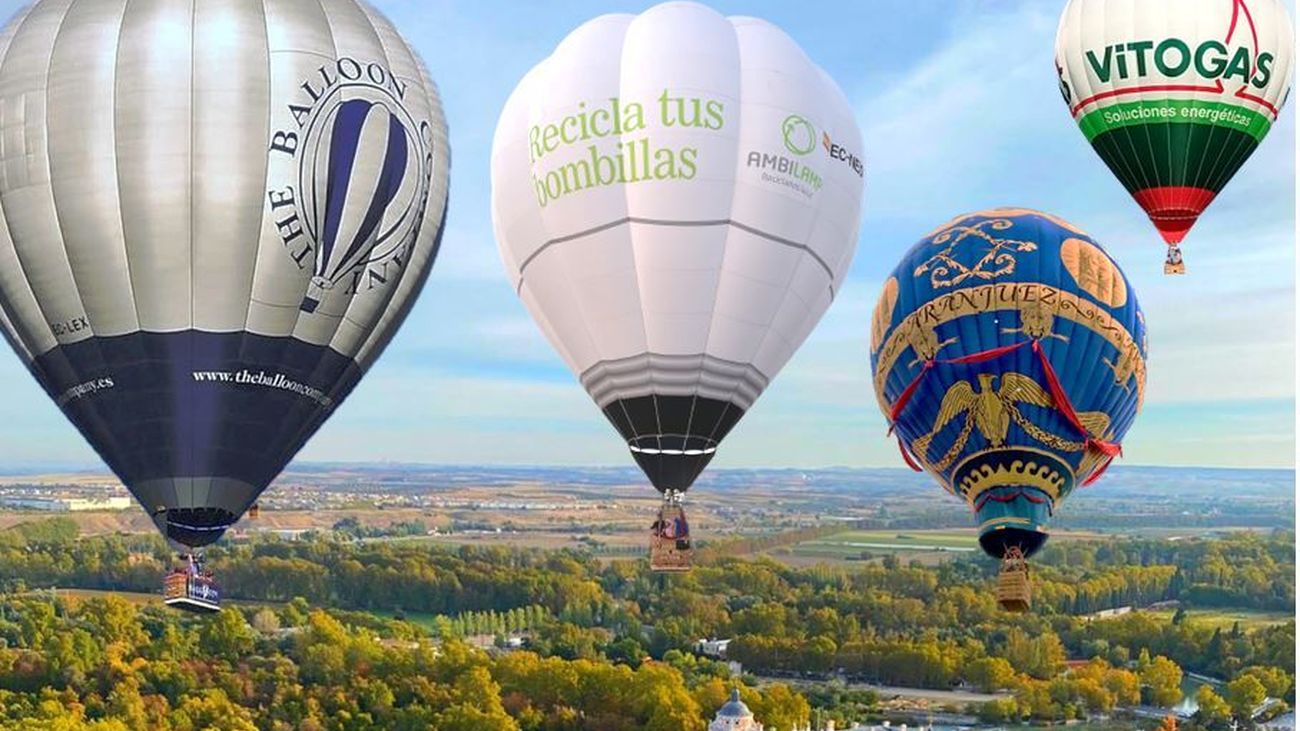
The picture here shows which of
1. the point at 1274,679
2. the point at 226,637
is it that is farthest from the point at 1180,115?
the point at 1274,679

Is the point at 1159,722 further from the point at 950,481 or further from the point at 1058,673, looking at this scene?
the point at 950,481

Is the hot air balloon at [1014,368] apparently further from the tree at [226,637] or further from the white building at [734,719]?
the tree at [226,637]

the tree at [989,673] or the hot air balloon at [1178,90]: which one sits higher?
the hot air balloon at [1178,90]

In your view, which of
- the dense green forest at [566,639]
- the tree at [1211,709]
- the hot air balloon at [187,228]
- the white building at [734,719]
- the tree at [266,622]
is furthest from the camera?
the tree at [266,622]

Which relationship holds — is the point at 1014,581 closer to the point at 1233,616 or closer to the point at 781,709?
the point at 781,709

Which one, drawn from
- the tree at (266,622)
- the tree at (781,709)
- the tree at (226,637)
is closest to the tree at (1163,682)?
the tree at (781,709)

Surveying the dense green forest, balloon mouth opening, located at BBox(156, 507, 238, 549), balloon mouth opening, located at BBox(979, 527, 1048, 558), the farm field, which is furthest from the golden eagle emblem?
the farm field

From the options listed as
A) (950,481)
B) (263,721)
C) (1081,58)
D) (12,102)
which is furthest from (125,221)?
(263,721)
